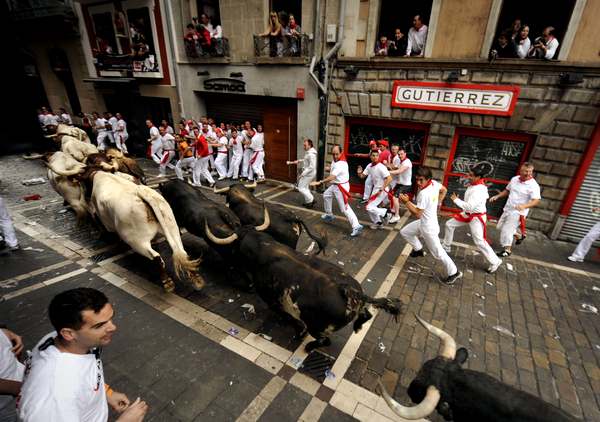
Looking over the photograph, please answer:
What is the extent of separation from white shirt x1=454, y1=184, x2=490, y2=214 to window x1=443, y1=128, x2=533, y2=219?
332 cm

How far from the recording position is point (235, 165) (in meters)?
12.7

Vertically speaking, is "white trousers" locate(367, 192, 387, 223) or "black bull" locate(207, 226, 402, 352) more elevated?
"black bull" locate(207, 226, 402, 352)

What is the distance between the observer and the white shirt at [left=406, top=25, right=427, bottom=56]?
8.58m

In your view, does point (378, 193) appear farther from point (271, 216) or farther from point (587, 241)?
point (587, 241)

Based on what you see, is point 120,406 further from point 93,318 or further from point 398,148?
point 398,148

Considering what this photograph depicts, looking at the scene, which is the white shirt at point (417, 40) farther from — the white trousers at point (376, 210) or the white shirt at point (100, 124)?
the white shirt at point (100, 124)

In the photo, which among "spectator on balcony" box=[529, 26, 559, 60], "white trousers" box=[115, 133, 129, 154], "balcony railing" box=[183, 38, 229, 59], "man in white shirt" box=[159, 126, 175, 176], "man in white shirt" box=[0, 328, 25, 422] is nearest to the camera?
"man in white shirt" box=[0, 328, 25, 422]

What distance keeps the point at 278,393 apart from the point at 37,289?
195 inches

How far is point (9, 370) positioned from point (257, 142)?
10.3 meters

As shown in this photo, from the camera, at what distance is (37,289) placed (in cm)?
554

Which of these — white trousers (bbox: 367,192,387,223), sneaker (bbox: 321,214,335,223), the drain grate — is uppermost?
white trousers (bbox: 367,192,387,223)

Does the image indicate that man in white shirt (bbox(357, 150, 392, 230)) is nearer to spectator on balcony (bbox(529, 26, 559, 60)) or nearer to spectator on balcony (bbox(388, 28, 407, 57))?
spectator on balcony (bbox(388, 28, 407, 57))

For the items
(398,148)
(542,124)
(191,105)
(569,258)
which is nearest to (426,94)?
(398,148)

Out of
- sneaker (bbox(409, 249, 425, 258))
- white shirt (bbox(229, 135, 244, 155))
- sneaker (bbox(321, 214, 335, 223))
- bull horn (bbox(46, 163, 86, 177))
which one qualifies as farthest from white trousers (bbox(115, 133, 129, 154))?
sneaker (bbox(409, 249, 425, 258))
